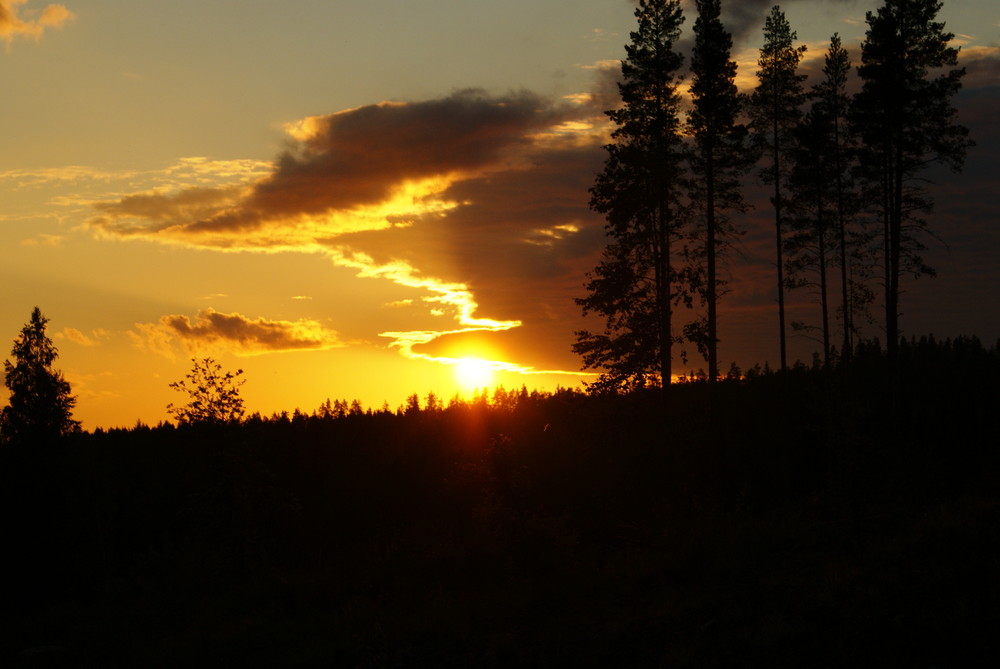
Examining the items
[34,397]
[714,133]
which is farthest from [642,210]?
[34,397]

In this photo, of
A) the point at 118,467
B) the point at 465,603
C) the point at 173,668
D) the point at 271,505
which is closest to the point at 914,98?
the point at 465,603

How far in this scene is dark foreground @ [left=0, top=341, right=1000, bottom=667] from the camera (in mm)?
12734

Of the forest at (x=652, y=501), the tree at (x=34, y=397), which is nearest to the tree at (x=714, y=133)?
the forest at (x=652, y=501)

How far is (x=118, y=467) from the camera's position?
220ft

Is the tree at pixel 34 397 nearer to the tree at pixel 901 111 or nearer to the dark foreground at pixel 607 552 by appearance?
the dark foreground at pixel 607 552

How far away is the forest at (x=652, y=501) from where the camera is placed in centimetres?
1391

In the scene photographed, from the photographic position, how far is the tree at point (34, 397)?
42.7 metres

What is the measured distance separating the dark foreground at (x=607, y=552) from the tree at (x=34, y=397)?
3.56ft

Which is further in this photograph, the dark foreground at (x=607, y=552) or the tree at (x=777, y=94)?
the tree at (x=777, y=94)

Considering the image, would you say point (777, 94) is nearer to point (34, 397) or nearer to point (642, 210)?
point (642, 210)

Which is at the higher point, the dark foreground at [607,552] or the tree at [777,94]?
the tree at [777,94]

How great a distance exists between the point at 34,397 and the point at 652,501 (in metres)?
34.4

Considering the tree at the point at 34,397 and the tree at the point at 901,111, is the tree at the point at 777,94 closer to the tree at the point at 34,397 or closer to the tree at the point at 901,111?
the tree at the point at 901,111

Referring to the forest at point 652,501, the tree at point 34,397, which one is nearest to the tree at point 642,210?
the forest at point 652,501
